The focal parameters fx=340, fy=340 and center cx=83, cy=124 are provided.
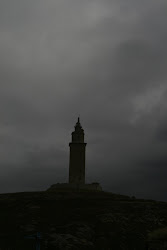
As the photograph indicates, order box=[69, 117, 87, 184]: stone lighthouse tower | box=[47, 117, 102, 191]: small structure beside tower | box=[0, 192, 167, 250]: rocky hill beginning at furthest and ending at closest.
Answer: box=[69, 117, 87, 184]: stone lighthouse tower < box=[47, 117, 102, 191]: small structure beside tower < box=[0, 192, 167, 250]: rocky hill

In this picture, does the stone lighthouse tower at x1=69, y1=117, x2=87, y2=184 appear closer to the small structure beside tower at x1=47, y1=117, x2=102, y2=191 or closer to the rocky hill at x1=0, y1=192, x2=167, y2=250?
the small structure beside tower at x1=47, y1=117, x2=102, y2=191

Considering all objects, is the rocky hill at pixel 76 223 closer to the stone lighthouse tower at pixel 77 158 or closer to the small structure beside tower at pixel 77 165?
the small structure beside tower at pixel 77 165

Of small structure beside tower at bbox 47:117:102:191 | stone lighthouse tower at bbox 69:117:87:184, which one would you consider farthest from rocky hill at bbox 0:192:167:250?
stone lighthouse tower at bbox 69:117:87:184

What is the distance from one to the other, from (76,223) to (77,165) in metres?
39.7

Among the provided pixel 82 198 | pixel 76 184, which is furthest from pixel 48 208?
pixel 76 184

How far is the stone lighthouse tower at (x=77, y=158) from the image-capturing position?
239 feet

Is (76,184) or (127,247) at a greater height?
(76,184)

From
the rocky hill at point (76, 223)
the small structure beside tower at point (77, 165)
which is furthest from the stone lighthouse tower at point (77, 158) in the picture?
the rocky hill at point (76, 223)

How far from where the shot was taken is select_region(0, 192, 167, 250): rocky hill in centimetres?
2909

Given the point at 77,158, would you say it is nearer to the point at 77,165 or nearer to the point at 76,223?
the point at 77,165

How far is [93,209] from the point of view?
41031mm

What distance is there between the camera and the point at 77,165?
243 ft

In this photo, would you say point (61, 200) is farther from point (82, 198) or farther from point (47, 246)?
point (47, 246)

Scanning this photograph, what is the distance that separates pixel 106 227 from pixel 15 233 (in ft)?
29.3
